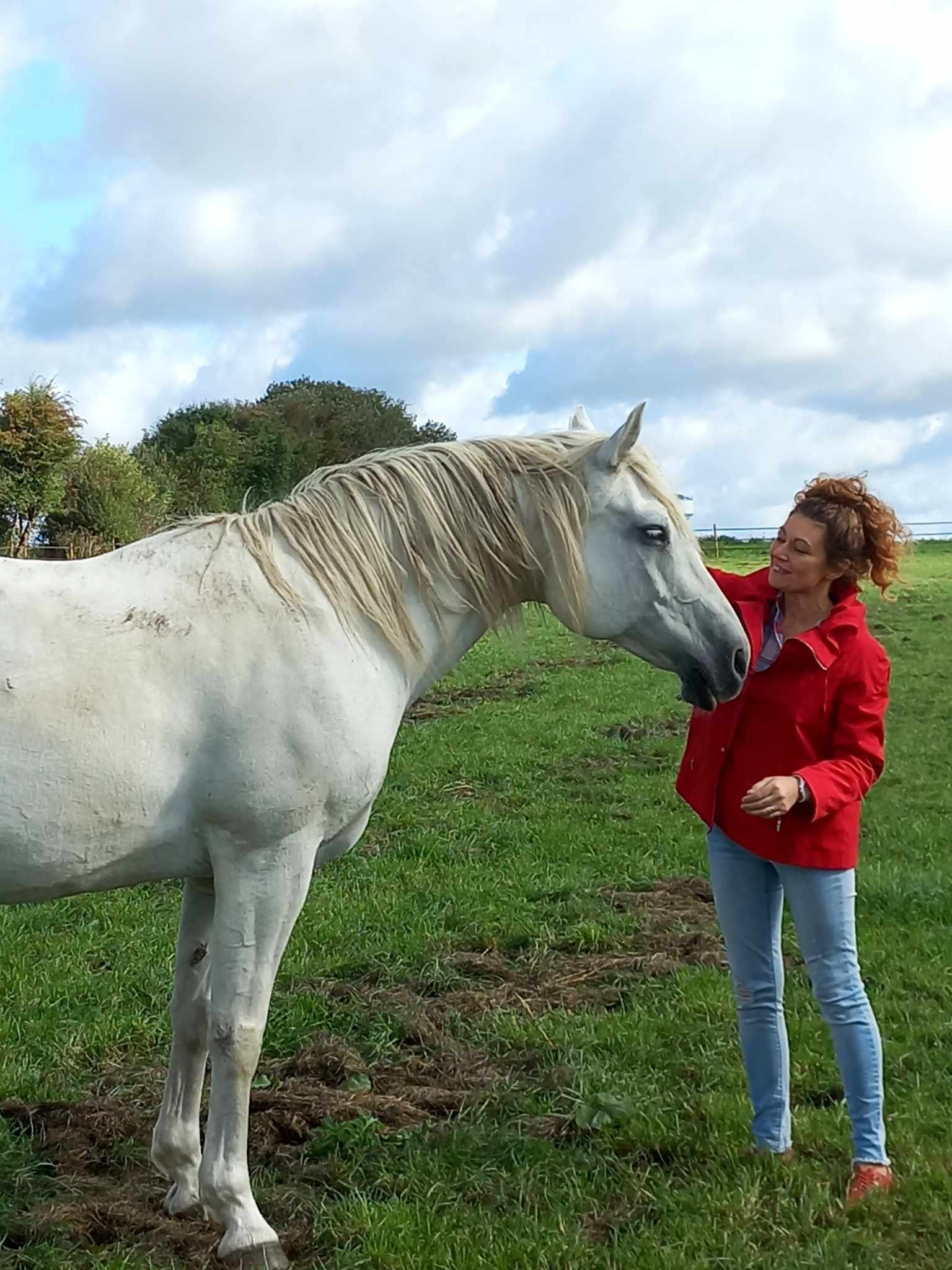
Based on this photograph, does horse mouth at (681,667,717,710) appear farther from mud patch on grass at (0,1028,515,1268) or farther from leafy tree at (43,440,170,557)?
leafy tree at (43,440,170,557)

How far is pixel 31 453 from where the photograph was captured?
23.3 meters

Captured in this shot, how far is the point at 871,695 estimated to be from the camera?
9.56 feet

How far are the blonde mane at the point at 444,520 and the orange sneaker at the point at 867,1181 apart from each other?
1.74 metres

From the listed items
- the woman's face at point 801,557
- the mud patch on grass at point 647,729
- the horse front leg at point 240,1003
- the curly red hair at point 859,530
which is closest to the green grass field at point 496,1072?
the horse front leg at point 240,1003

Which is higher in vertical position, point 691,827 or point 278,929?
point 278,929

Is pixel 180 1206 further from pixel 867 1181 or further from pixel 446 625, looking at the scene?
pixel 867 1181

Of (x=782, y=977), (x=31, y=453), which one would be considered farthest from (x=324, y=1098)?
(x=31, y=453)

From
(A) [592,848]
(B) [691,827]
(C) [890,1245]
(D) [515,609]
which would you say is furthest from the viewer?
(B) [691,827]

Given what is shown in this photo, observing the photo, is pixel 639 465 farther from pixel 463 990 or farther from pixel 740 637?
pixel 463 990

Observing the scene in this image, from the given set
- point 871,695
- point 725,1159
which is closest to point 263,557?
point 871,695

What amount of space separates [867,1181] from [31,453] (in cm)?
2397

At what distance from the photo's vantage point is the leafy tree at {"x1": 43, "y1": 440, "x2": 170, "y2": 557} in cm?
2594

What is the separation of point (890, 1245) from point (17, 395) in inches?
990

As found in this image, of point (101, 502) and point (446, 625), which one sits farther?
point (101, 502)
